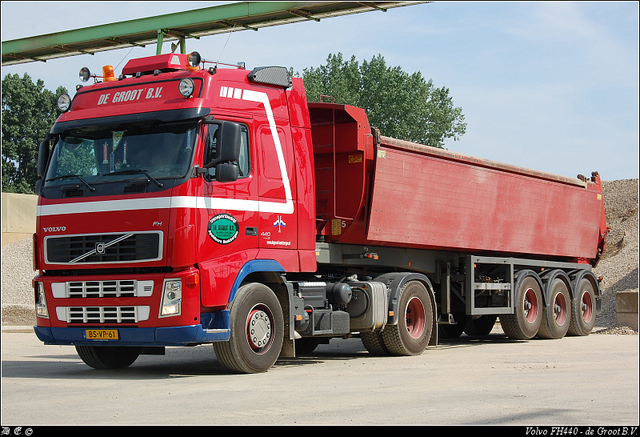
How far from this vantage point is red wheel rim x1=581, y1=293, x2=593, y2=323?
1914 cm

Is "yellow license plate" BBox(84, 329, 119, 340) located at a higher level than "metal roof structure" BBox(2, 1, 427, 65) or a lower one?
lower

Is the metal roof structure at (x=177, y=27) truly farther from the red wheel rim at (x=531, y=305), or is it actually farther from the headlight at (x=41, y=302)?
the headlight at (x=41, y=302)

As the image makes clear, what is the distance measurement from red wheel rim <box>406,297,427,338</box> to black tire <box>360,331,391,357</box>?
588mm

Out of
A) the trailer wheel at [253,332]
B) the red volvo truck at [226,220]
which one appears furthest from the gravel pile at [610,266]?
the trailer wheel at [253,332]

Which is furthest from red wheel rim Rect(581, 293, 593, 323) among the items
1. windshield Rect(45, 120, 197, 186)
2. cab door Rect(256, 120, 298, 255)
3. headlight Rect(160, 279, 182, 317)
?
windshield Rect(45, 120, 197, 186)

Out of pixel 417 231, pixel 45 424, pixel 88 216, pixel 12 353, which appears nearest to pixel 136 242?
pixel 88 216

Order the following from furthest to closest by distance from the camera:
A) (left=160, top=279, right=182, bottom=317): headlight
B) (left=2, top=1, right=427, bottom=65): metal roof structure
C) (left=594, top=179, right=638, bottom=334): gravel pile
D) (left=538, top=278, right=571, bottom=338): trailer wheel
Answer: (left=594, top=179, right=638, bottom=334): gravel pile, (left=2, top=1, right=427, bottom=65): metal roof structure, (left=538, top=278, right=571, bottom=338): trailer wheel, (left=160, top=279, right=182, bottom=317): headlight

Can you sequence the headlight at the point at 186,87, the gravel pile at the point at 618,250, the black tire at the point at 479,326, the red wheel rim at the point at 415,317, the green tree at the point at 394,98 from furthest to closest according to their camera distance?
1. the green tree at the point at 394,98
2. the gravel pile at the point at 618,250
3. the black tire at the point at 479,326
4. the red wheel rim at the point at 415,317
5. the headlight at the point at 186,87

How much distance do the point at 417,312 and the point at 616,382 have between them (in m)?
4.72

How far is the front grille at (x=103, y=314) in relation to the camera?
9.96 meters

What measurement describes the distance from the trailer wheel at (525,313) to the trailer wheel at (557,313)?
265 millimetres

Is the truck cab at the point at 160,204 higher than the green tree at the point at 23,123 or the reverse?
the reverse

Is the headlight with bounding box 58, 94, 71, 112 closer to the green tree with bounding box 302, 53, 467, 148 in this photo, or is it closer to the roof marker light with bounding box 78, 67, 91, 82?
the roof marker light with bounding box 78, 67, 91, 82

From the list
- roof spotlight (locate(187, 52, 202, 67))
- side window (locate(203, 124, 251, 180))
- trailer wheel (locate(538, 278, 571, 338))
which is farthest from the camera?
trailer wheel (locate(538, 278, 571, 338))
